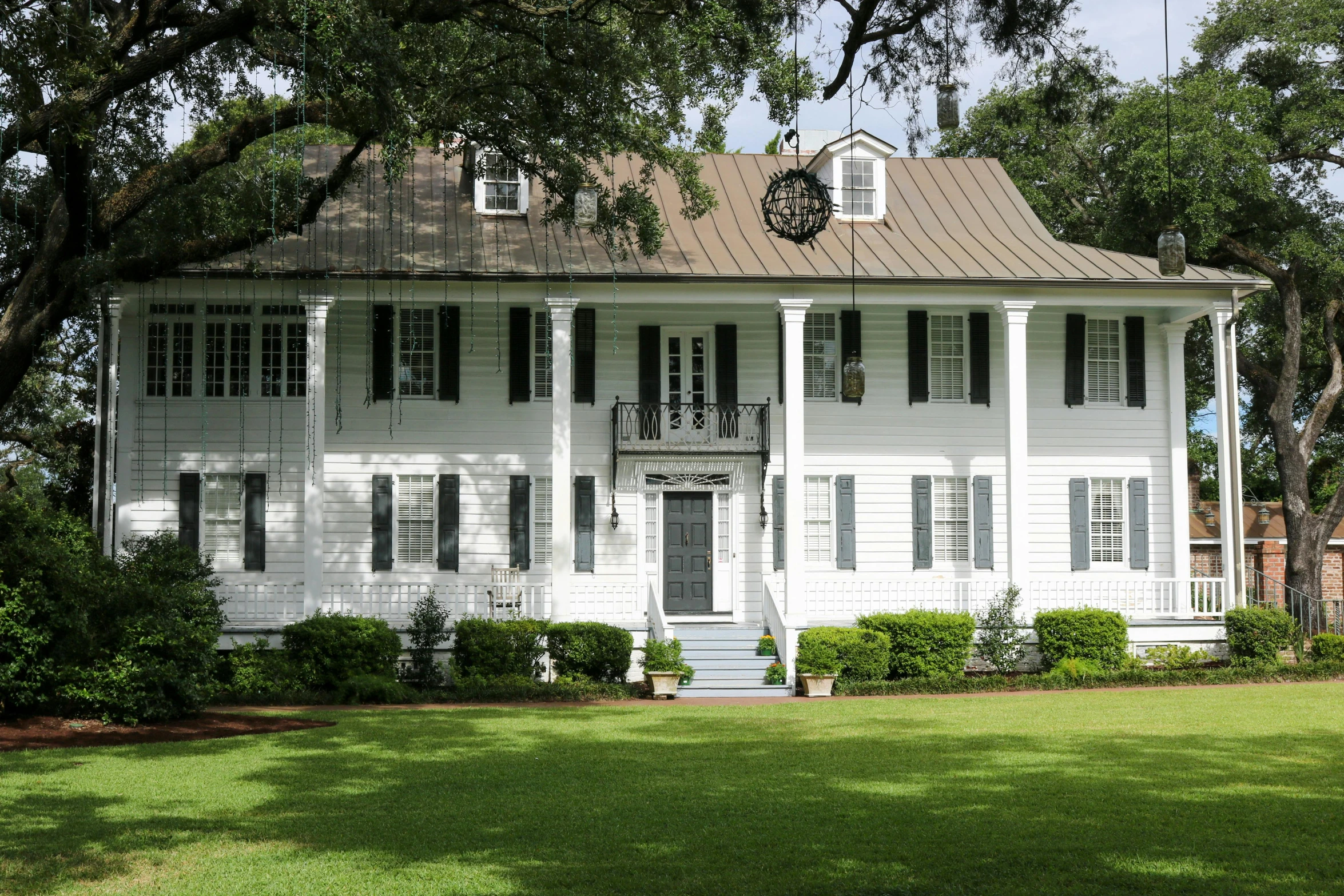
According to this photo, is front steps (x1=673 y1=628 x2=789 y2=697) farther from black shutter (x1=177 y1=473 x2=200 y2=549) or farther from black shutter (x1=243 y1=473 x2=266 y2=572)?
black shutter (x1=177 y1=473 x2=200 y2=549)

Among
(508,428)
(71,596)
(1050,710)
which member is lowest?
(1050,710)

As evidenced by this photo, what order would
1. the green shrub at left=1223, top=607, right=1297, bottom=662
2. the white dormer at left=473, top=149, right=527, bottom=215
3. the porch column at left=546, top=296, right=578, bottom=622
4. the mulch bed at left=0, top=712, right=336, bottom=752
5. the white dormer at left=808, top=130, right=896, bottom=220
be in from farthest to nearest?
1. the white dormer at left=808, top=130, right=896, bottom=220
2. the white dormer at left=473, top=149, right=527, bottom=215
3. the green shrub at left=1223, top=607, right=1297, bottom=662
4. the porch column at left=546, top=296, right=578, bottom=622
5. the mulch bed at left=0, top=712, right=336, bottom=752

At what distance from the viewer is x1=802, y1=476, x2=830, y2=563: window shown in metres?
21.8

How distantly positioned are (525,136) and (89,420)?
12.6 meters

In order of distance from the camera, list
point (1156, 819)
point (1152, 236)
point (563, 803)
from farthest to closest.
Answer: point (1152, 236), point (563, 803), point (1156, 819)

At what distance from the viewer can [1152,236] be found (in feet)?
89.9

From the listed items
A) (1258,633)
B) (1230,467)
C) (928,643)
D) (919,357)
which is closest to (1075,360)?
(919,357)

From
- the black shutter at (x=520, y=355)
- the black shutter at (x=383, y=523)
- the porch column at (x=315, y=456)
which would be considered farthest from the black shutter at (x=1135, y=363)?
the porch column at (x=315, y=456)

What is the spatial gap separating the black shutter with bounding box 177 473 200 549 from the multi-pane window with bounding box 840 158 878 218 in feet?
38.8

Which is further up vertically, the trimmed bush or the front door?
the front door

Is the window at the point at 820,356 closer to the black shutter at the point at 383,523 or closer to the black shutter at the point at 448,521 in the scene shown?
the black shutter at the point at 448,521

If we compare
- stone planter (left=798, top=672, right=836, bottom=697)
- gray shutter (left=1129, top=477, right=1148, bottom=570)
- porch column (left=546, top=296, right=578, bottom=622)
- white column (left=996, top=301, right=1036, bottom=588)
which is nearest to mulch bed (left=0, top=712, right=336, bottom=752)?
porch column (left=546, top=296, right=578, bottom=622)

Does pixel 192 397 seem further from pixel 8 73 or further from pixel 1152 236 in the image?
pixel 1152 236

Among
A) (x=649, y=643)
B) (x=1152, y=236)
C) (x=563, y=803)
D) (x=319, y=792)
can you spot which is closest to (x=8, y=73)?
(x=319, y=792)
